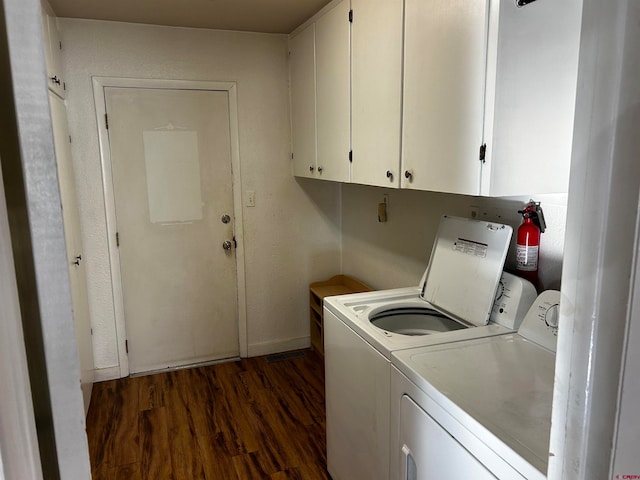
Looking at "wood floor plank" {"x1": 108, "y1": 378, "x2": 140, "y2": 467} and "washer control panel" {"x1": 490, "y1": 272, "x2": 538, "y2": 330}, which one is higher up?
"washer control panel" {"x1": 490, "y1": 272, "x2": 538, "y2": 330}

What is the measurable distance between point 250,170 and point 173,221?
0.64 meters

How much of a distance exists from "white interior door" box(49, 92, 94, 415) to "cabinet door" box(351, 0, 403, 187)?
5.11ft

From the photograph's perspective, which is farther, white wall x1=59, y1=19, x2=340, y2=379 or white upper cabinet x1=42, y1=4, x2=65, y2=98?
white wall x1=59, y1=19, x2=340, y2=379

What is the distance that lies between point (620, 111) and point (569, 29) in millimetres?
1145

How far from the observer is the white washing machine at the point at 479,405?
43.0 inches

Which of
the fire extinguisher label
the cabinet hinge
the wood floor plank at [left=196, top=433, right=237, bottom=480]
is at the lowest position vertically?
the wood floor plank at [left=196, top=433, right=237, bottom=480]

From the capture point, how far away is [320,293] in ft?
11.2

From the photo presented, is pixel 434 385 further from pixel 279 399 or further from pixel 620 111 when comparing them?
pixel 279 399

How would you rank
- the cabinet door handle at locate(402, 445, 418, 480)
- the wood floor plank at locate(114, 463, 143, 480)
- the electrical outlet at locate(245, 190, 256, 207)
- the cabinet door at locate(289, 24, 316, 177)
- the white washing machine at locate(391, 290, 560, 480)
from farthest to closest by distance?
the electrical outlet at locate(245, 190, 256, 207) → the cabinet door at locate(289, 24, 316, 177) → the wood floor plank at locate(114, 463, 143, 480) → the cabinet door handle at locate(402, 445, 418, 480) → the white washing machine at locate(391, 290, 560, 480)

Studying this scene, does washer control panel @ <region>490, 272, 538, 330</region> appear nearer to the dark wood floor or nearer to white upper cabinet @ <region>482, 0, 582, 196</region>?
white upper cabinet @ <region>482, 0, 582, 196</region>

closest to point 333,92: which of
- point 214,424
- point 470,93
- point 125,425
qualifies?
point 470,93

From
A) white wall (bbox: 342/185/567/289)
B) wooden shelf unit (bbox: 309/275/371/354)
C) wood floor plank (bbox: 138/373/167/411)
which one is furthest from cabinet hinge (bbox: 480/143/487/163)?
wood floor plank (bbox: 138/373/167/411)

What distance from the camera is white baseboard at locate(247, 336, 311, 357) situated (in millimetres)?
3584

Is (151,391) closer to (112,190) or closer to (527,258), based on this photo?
(112,190)
